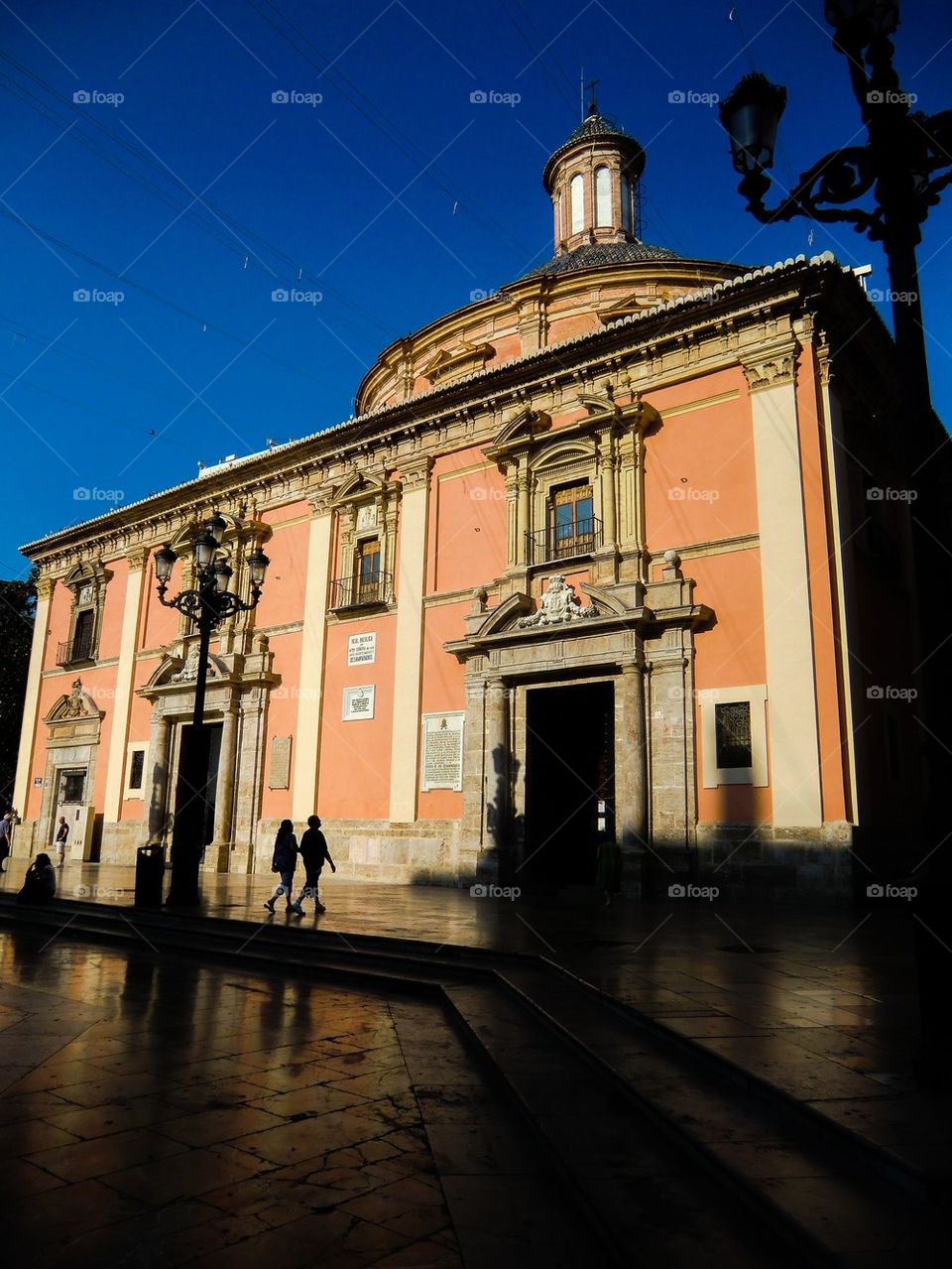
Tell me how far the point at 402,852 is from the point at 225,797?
4786 mm

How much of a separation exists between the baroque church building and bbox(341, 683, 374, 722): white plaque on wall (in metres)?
0.05

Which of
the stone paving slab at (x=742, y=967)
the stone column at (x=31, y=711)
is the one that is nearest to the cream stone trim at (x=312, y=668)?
the stone paving slab at (x=742, y=967)

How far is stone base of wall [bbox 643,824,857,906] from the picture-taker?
36.2ft

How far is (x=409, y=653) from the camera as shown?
53.2 ft

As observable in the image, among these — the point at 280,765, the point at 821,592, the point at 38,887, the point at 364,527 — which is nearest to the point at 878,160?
the point at 821,592

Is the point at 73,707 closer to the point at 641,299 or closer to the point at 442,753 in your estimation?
the point at 442,753

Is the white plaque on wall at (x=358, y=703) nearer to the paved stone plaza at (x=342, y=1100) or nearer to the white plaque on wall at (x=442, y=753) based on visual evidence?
the white plaque on wall at (x=442, y=753)

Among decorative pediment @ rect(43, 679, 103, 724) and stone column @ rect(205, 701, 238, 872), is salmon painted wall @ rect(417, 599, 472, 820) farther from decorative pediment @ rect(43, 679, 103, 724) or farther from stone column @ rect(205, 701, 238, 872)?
decorative pediment @ rect(43, 679, 103, 724)

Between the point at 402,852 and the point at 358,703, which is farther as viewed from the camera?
the point at 358,703

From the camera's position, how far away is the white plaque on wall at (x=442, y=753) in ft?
49.5

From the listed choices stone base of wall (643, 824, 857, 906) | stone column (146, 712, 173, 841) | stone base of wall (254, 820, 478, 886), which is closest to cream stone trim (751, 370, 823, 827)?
stone base of wall (643, 824, 857, 906)

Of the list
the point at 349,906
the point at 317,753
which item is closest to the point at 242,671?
the point at 317,753

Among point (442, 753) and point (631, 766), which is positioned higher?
→ point (442, 753)

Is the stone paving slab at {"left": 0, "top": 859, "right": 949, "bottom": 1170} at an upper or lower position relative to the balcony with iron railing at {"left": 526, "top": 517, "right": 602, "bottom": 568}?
lower
